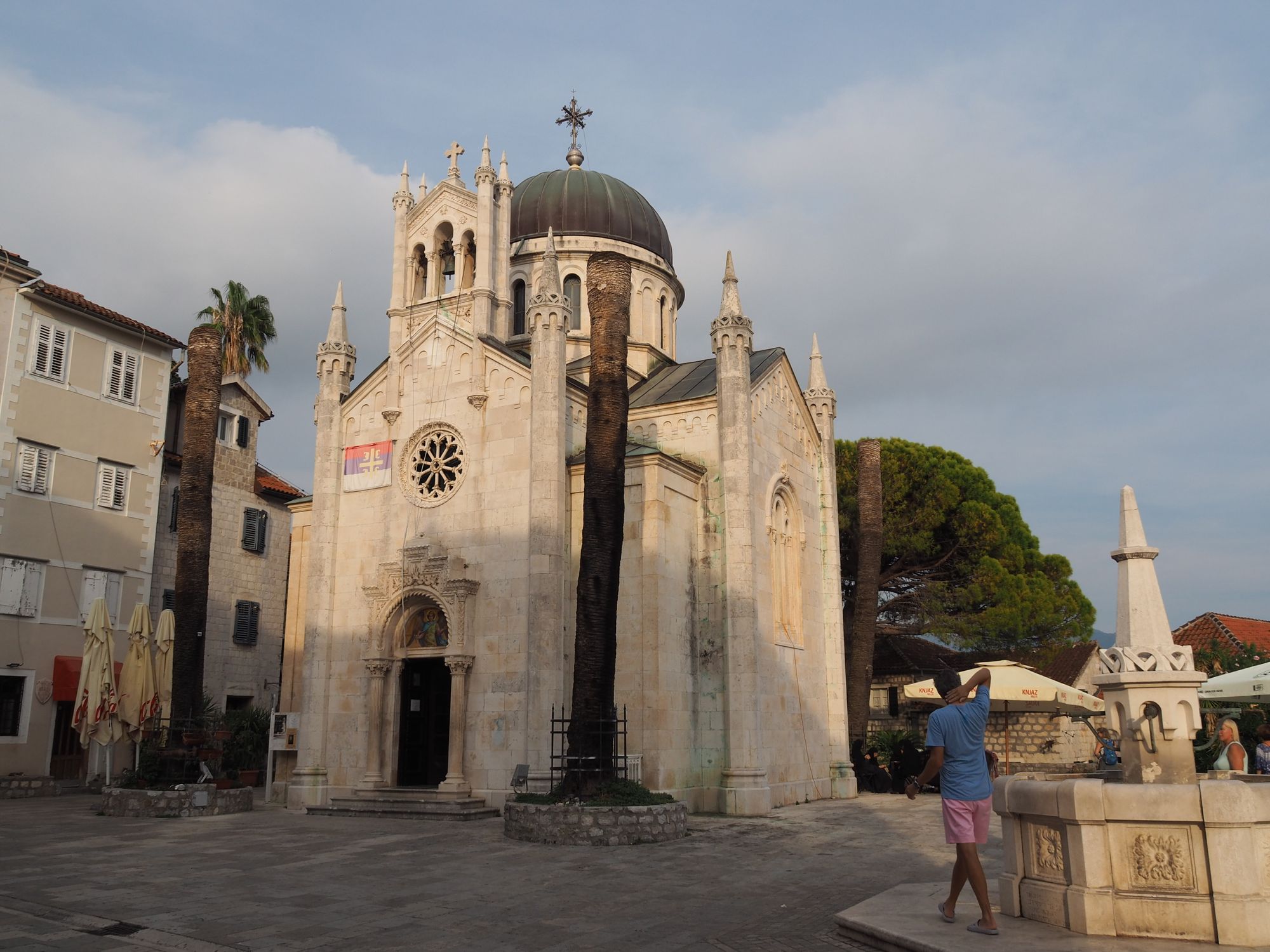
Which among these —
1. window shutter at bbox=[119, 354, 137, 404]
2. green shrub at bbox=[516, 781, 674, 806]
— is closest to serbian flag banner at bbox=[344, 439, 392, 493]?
green shrub at bbox=[516, 781, 674, 806]

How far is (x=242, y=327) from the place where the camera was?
3853 cm

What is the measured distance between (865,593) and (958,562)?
1064 cm

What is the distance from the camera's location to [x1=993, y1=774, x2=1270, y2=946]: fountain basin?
705 cm

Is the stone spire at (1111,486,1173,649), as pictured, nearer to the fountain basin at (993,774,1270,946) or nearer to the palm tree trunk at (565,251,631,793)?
the fountain basin at (993,774,1270,946)

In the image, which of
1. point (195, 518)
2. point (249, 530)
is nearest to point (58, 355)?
point (249, 530)

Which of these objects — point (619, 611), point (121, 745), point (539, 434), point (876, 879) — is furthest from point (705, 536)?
point (121, 745)

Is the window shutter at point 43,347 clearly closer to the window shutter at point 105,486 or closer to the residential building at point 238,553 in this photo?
the window shutter at point 105,486

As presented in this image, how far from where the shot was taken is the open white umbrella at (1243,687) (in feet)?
53.9

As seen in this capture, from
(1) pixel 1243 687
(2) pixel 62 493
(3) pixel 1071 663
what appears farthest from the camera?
(3) pixel 1071 663

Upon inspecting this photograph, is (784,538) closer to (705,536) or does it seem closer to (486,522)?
(705,536)

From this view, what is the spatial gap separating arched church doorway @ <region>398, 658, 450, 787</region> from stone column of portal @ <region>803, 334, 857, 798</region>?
10.2 meters

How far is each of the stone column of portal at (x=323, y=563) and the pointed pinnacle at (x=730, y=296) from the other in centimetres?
979

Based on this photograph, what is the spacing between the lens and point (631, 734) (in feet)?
64.6

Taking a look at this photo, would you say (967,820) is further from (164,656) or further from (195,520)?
(164,656)
